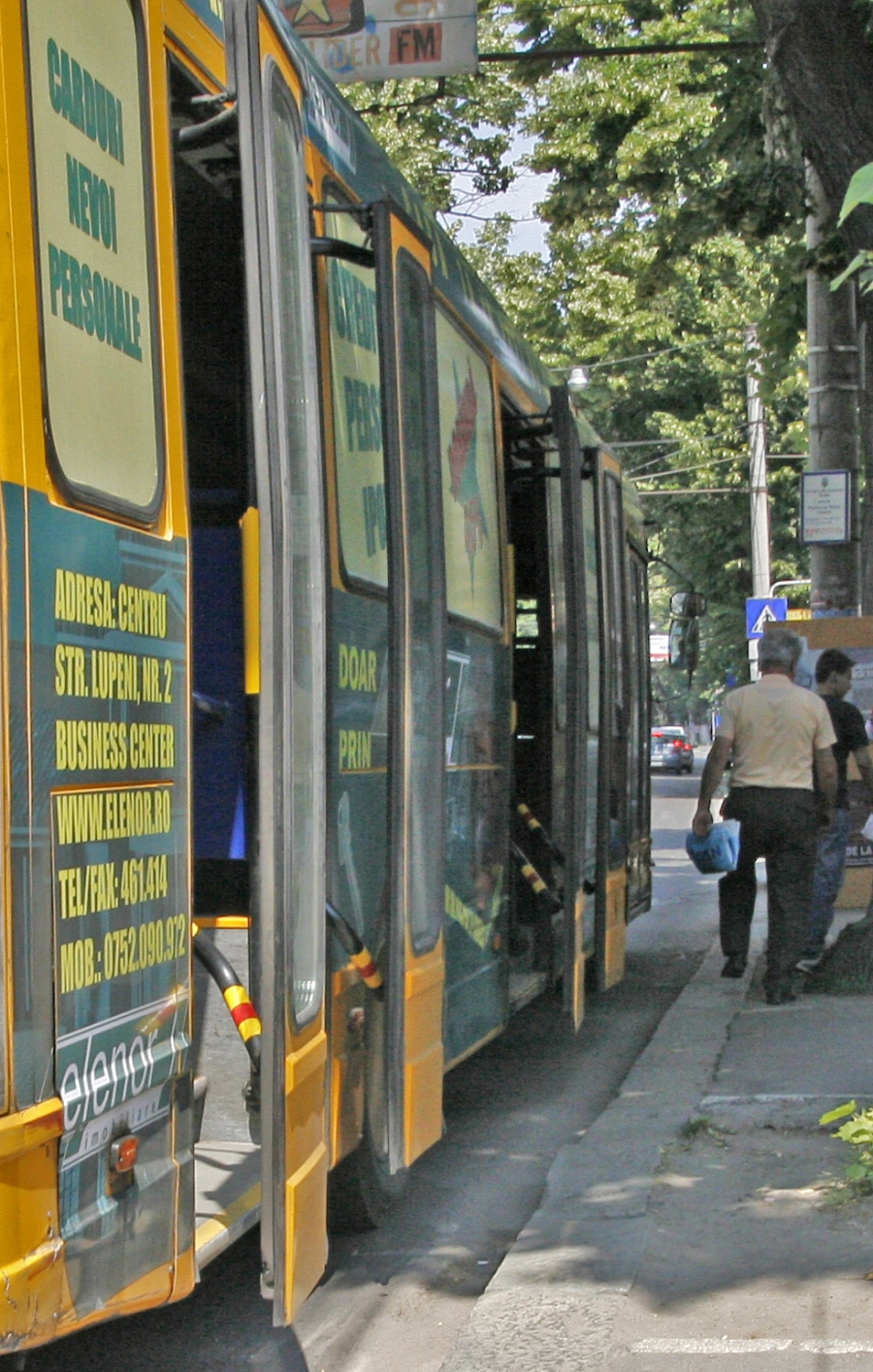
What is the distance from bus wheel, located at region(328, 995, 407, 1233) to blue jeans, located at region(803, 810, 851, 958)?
230 inches

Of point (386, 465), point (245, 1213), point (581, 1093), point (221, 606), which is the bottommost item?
point (581, 1093)

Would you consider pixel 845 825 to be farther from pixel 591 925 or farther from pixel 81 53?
pixel 81 53

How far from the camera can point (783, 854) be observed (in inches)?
357

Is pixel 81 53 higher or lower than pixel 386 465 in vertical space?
higher

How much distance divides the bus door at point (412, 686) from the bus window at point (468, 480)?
66 cm

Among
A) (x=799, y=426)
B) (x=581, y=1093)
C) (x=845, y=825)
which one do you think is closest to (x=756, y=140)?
(x=845, y=825)

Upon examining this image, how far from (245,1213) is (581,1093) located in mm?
4121

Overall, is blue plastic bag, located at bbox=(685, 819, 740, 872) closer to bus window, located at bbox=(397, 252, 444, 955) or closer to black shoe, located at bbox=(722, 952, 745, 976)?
black shoe, located at bbox=(722, 952, 745, 976)

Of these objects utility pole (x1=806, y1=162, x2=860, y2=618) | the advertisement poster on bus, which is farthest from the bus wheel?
utility pole (x1=806, y1=162, x2=860, y2=618)

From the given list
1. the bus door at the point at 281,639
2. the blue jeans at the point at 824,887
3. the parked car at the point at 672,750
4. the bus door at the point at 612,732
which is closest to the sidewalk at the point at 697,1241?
the bus door at the point at 281,639

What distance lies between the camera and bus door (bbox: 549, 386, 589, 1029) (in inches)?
286

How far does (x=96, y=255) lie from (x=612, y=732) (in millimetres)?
6301

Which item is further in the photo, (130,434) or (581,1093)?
(581,1093)

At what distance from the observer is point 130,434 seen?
326cm
